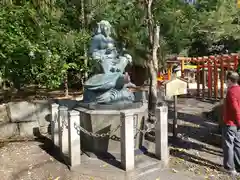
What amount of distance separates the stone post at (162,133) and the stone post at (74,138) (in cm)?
136

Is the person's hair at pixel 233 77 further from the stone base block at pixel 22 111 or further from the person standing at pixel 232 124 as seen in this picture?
the stone base block at pixel 22 111

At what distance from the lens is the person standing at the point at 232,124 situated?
429 centimetres

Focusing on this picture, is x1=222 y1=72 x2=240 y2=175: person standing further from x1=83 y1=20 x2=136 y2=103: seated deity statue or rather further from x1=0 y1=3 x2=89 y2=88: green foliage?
x1=0 y1=3 x2=89 y2=88: green foliage

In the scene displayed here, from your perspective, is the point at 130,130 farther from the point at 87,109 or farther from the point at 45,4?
the point at 45,4

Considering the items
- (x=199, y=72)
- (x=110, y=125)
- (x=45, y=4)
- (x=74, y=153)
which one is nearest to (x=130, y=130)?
(x=110, y=125)

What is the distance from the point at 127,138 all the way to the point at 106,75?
5.23 feet

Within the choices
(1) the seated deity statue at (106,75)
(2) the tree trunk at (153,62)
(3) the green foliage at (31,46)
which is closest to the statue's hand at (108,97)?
(1) the seated deity statue at (106,75)

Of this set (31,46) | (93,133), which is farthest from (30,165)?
(31,46)

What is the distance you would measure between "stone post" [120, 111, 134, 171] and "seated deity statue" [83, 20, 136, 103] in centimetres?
102

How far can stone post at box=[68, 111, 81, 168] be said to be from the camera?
455 cm

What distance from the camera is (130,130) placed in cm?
432

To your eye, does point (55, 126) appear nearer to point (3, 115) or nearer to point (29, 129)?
point (29, 129)

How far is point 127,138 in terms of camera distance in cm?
431

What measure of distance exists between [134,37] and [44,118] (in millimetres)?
6326
